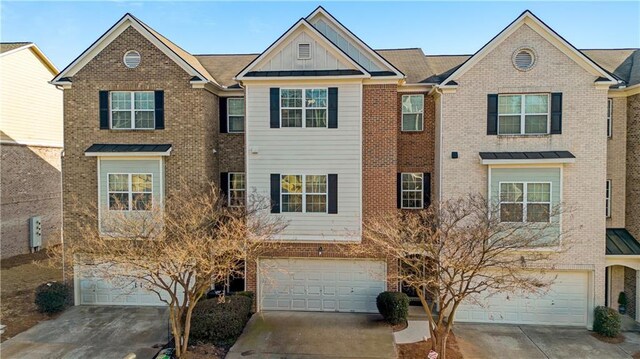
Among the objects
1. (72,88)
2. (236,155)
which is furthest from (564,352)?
(72,88)

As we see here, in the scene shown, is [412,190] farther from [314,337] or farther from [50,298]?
[50,298]

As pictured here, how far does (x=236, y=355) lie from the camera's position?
12.0 metres

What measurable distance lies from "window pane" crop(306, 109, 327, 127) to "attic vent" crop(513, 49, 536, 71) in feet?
24.3

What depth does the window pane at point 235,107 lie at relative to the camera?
57.1ft

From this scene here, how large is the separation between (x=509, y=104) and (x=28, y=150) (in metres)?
24.7

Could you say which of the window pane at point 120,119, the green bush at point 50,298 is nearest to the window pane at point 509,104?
the window pane at point 120,119

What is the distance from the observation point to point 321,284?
15.6m

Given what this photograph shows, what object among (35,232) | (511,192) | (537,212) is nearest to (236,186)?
(511,192)

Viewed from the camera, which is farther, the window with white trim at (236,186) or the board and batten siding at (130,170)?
the window with white trim at (236,186)

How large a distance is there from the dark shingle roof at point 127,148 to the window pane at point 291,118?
4.79 meters

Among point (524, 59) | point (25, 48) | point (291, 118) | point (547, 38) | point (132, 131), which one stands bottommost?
point (132, 131)

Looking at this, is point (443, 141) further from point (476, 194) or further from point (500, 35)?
point (500, 35)

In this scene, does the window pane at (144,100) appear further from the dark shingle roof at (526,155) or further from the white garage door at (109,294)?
the dark shingle roof at (526,155)

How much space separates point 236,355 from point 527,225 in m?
10.9
